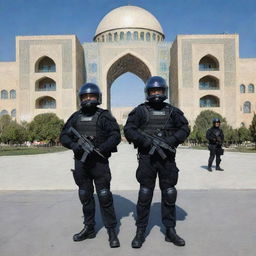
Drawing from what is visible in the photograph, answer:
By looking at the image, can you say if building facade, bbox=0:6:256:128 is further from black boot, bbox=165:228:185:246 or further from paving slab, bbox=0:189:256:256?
black boot, bbox=165:228:185:246

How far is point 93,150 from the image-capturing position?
318 centimetres

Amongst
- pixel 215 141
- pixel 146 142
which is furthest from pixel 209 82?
pixel 146 142

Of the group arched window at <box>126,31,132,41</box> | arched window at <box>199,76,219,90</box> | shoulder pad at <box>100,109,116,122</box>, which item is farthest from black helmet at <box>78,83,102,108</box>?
arched window at <box>126,31,132,41</box>

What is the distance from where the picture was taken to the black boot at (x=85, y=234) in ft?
10.2

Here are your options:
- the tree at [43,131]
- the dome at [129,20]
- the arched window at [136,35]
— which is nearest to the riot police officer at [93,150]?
the tree at [43,131]

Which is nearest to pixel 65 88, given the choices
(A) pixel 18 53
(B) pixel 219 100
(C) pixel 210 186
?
(A) pixel 18 53

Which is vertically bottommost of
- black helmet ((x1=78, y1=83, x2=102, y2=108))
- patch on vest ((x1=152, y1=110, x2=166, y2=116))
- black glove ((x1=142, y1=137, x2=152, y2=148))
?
black glove ((x1=142, y1=137, x2=152, y2=148))

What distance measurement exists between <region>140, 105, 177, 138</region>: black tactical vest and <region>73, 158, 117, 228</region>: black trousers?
0.61 m

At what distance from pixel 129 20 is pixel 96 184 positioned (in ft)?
177

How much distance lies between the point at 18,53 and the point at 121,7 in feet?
81.1

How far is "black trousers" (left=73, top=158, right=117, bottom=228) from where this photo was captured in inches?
126

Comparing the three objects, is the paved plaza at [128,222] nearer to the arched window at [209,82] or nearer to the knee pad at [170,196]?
the knee pad at [170,196]

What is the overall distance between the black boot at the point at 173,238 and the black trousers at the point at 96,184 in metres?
0.58

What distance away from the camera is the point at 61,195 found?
543 centimetres
